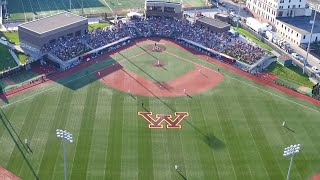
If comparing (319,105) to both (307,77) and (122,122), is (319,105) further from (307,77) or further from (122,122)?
(122,122)

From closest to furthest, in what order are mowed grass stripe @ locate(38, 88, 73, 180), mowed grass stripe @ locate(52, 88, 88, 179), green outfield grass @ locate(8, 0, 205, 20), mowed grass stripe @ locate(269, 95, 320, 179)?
1. mowed grass stripe @ locate(38, 88, 73, 180)
2. mowed grass stripe @ locate(52, 88, 88, 179)
3. mowed grass stripe @ locate(269, 95, 320, 179)
4. green outfield grass @ locate(8, 0, 205, 20)

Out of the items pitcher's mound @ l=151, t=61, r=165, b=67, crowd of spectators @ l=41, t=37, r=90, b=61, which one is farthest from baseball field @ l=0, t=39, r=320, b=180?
crowd of spectators @ l=41, t=37, r=90, b=61

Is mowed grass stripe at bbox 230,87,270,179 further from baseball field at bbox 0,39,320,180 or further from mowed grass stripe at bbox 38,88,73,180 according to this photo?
mowed grass stripe at bbox 38,88,73,180

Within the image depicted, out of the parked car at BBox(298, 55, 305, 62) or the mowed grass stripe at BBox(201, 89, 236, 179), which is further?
the parked car at BBox(298, 55, 305, 62)

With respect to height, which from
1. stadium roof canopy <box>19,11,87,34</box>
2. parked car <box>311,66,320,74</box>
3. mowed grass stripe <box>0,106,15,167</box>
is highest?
stadium roof canopy <box>19,11,87,34</box>

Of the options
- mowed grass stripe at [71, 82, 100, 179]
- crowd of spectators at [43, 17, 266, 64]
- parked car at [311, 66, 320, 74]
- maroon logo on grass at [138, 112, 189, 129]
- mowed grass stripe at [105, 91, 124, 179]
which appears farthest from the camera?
crowd of spectators at [43, 17, 266, 64]

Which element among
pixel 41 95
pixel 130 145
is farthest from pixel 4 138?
pixel 130 145

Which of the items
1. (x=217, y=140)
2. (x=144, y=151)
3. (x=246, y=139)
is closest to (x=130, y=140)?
(x=144, y=151)

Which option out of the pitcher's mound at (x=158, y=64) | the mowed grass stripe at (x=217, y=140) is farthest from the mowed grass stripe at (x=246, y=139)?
the pitcher's mound at (x=158, y=64)
